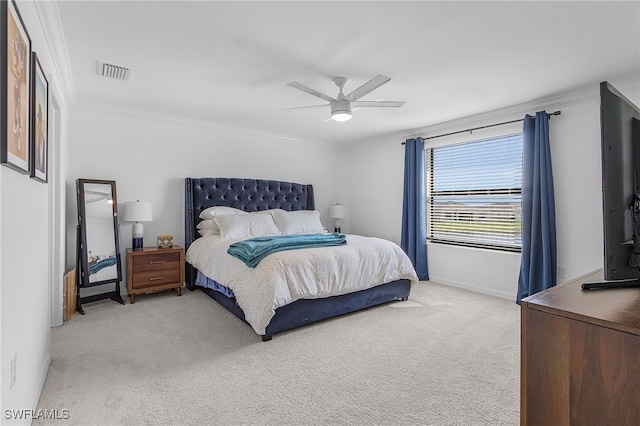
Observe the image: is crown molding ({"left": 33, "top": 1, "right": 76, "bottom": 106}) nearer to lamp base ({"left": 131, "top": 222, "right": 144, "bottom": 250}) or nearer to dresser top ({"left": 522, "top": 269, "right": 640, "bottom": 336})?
lamp base ({"left": 131, "top": 222, "right": 144, "bottom": 250})

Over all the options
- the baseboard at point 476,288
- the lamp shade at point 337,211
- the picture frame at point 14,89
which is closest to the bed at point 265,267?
the lamp shade at point 337,211

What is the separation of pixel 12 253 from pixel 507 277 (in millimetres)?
4625

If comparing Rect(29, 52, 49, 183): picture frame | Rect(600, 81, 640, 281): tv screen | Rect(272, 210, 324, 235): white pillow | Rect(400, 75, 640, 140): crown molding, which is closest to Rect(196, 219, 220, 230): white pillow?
Rect(272, 210, 324, 235): white pillow

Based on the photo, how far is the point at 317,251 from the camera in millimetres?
3184

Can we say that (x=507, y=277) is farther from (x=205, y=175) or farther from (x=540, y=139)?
(x=205, y=175)

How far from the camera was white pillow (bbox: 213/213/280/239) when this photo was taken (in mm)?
4098

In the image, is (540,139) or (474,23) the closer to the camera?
(474,23)

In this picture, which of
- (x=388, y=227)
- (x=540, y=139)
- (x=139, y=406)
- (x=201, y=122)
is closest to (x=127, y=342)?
(x=139, y=406)

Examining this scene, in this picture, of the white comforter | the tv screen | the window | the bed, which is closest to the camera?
the tv screen

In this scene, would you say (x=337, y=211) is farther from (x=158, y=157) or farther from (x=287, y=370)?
(x=287, y=370)

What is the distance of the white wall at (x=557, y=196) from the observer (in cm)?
339

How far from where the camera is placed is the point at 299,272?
9.55 feet

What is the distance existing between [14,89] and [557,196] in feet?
15.1

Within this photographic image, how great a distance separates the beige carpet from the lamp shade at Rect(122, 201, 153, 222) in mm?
1065
